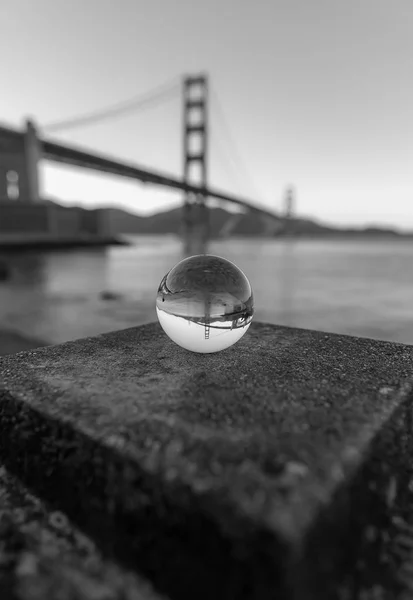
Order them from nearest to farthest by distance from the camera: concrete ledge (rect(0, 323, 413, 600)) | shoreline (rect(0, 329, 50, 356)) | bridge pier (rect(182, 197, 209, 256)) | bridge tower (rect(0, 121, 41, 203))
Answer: concrete ledge (rect(0, 323, 413, 600)) → shoreline (rect(0, 329, 50, 356)) → bridge tower (rect(0, 121, 41, 203)) → bridge pier (rect(182, 197, 209, 256))

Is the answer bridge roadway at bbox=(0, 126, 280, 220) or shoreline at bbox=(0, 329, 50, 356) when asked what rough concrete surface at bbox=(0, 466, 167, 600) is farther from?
bridge roadway at bbox=(0, 126, 280, 220)

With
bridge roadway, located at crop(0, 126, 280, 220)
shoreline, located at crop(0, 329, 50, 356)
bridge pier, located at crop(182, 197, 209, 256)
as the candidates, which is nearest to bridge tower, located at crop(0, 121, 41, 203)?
bridge roadway, located at crop(0, 126, 280, 220)

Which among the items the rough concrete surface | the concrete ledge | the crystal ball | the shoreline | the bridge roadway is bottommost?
the shoreline

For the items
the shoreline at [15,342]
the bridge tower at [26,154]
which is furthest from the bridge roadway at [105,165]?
the shoreline at [15,342]

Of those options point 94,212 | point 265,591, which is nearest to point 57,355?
point 265,591

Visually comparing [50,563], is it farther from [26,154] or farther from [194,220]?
[194,220]

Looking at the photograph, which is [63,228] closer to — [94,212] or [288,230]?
[94,212]

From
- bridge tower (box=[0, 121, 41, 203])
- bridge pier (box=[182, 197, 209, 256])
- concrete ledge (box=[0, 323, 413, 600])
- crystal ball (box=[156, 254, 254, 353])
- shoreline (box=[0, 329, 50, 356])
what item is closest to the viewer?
concrete ledge (box=[0, 323, 413, 600])
